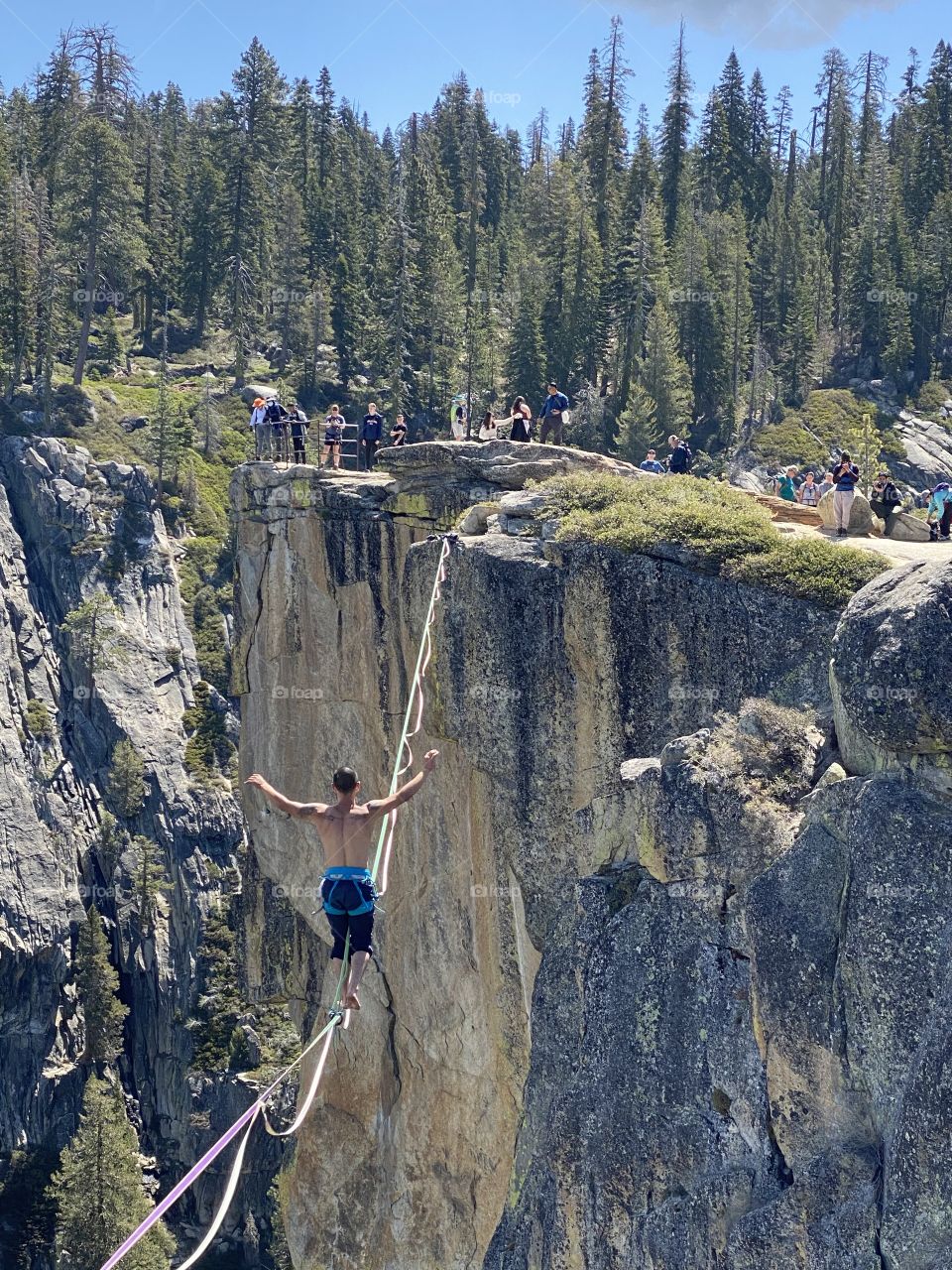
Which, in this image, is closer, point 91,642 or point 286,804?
point 286,804

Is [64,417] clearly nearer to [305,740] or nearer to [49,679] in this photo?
[49,679]

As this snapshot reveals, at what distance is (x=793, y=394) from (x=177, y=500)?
31.9 metres

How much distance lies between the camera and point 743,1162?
1198cm

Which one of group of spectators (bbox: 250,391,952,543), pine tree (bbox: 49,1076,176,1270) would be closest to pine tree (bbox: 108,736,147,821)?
pine tree (bbox: 49,1076,176,1270)

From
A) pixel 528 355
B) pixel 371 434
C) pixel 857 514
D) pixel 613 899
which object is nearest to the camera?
pixel 613 899

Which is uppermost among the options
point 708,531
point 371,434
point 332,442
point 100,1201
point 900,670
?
point 371,434

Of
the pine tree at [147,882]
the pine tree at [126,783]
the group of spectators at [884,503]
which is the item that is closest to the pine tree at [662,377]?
the pine tree at [126,783]

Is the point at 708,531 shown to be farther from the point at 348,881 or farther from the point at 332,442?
the point at 332,442

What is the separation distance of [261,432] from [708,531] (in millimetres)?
16304

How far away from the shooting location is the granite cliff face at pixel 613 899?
11.2m

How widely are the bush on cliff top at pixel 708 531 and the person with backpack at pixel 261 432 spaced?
35.0 ft

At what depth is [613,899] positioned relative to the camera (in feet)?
47.2

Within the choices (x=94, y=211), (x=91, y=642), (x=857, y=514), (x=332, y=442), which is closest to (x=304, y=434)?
(x=332, y=442)

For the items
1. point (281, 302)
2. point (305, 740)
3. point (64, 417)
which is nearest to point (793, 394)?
point (281, 302)
